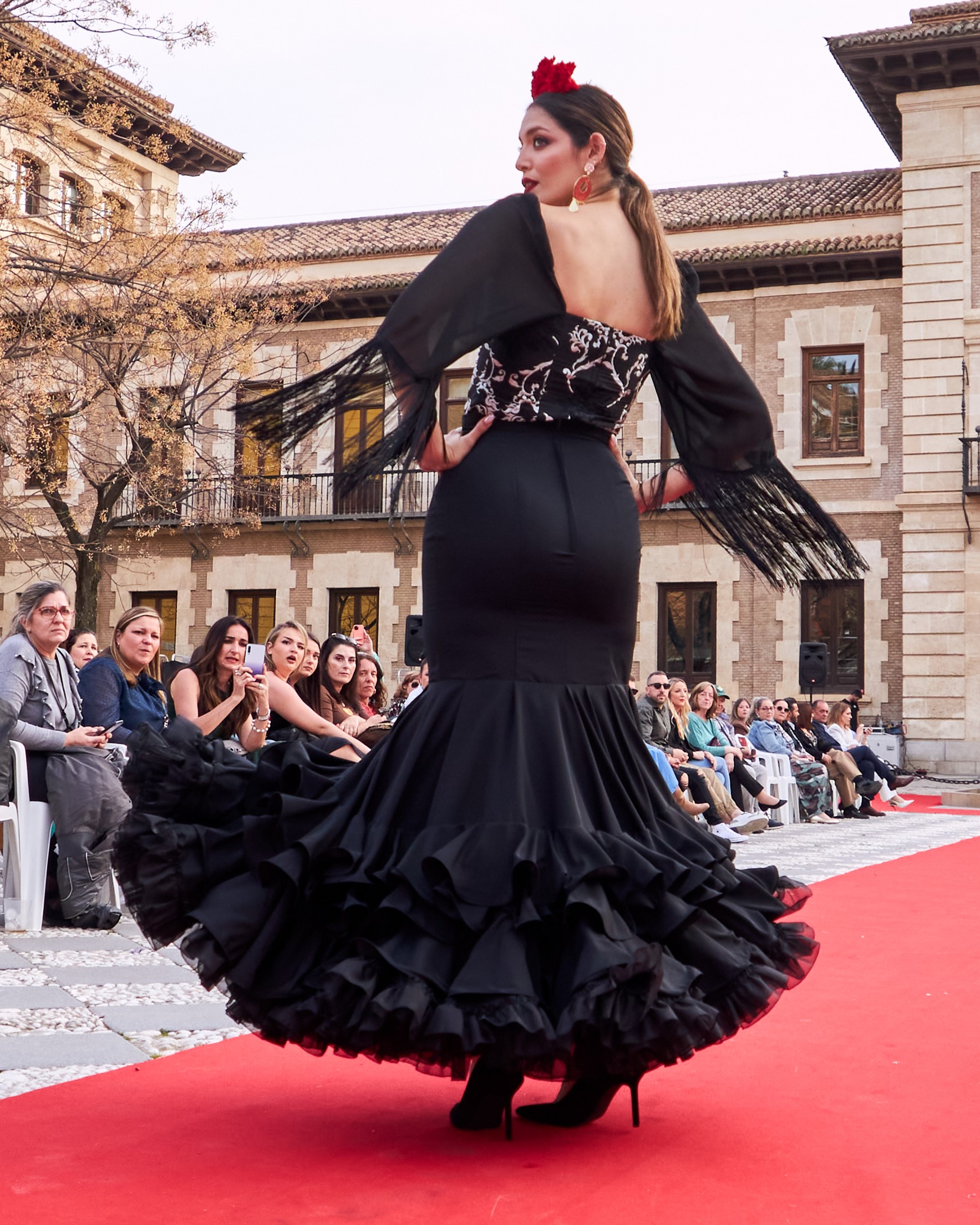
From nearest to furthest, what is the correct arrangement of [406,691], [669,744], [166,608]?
1. [669,744]
2. [406,691]
3. [166,608]

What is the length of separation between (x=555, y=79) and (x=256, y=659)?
14.3ft

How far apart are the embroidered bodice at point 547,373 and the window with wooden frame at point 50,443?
1410 cm

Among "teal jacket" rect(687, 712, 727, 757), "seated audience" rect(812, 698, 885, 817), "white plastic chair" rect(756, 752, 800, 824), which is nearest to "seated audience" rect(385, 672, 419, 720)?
"teal jacket" rect(687, 712, 727, 757)

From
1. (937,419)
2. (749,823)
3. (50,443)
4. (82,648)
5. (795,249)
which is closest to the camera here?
(82,648)

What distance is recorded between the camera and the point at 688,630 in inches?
991

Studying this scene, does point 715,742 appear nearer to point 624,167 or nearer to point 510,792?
point 624,167

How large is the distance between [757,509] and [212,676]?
149 inches

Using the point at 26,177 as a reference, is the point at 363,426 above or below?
below

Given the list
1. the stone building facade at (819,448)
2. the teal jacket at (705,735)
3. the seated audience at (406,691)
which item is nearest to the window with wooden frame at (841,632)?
the stone building facade at (819,448)

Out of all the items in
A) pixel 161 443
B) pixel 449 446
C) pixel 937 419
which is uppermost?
pixel 937 419

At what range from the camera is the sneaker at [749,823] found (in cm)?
1302

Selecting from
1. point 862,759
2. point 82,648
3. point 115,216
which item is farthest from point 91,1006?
point 862,759

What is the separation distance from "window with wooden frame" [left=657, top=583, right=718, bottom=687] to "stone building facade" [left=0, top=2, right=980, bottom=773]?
33 mm

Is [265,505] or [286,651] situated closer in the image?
[286,651]
